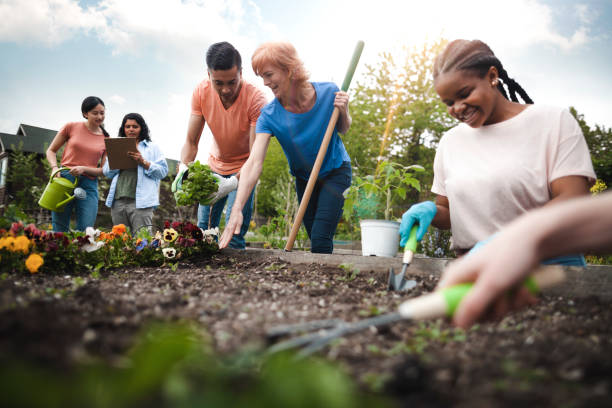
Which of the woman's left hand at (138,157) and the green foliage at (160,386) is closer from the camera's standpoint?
the green foliage at (160,386)

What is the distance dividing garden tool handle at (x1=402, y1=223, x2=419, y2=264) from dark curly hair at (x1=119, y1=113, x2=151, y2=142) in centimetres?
358

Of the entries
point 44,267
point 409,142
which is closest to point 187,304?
point 44,267

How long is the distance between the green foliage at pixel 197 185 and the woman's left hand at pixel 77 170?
165 cm

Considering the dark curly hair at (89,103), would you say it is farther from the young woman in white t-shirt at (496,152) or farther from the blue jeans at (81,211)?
the young woman in white t-shirt at (496,152)

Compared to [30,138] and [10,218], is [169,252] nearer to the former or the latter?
[10,218]

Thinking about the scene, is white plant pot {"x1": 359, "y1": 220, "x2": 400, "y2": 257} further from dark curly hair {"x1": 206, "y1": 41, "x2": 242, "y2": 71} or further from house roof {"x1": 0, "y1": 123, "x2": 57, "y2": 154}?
house roof {"x1": 0, "y1": 123, "x2": 57, "y2": 154}

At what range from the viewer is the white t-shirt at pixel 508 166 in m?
1.62

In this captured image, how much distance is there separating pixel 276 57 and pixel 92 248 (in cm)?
170

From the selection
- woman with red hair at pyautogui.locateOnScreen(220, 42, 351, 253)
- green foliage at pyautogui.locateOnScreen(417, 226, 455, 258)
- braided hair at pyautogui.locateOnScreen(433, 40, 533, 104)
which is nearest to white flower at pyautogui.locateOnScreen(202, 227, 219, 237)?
woman with red hair at pyautogui.locateOnScreen(220, 42, 351, 253)

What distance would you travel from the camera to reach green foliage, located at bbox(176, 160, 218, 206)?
9.74 ft

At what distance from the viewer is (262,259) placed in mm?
2781

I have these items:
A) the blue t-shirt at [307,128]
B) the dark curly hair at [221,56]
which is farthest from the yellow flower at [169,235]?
the dark curly hair at [221,56]

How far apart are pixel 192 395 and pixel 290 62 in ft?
7.85

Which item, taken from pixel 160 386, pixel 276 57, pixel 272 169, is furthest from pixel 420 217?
pixel 272 169
